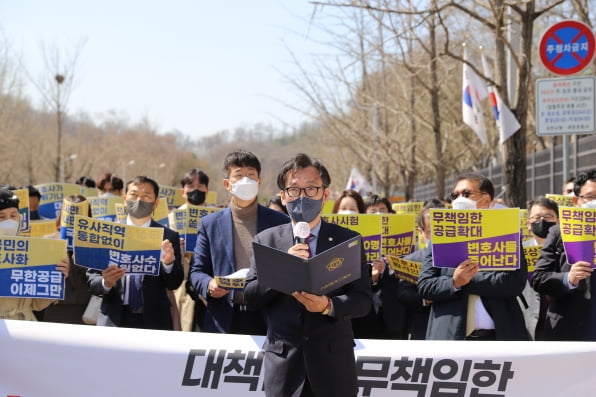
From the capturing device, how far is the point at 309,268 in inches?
121

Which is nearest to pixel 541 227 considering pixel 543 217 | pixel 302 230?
pixel 543 217

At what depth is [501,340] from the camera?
4676 millimetres

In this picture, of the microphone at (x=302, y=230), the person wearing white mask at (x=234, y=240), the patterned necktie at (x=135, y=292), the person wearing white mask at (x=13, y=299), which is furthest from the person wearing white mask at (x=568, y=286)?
the person wearing white mask at (x=13, y=299)

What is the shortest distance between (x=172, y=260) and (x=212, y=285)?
76 cm

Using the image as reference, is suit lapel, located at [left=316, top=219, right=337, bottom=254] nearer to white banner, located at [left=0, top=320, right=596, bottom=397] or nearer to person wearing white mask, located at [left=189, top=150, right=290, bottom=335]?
white banner, located at [left=0, top=320, right=596, bottom=397]

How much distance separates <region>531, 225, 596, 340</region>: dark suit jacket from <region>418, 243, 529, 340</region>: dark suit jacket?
0.37 m

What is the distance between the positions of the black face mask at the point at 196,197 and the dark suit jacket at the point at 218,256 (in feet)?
10.4

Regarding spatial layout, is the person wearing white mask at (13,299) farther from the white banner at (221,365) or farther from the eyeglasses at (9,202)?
the white banner at (221,365)

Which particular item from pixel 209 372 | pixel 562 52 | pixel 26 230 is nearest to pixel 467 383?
pixel 209 372

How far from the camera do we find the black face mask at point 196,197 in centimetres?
816

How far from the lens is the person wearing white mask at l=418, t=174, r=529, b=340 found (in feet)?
15.3

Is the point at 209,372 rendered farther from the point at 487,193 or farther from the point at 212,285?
the point at 487,193

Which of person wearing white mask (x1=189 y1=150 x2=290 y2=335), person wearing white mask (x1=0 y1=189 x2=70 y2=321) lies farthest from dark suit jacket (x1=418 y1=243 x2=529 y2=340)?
person wearing white mask (x1=0 y1=189 x2=70 y2=321)

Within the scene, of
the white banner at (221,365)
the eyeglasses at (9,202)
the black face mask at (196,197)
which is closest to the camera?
the white banner at (221,365)
